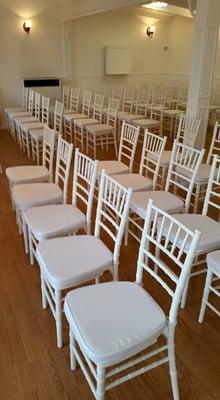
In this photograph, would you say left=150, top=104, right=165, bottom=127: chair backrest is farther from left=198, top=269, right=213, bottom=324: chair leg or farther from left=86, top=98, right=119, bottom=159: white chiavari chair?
left=198, top=269, right=213, bottom=324: chair leg

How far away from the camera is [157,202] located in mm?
2504

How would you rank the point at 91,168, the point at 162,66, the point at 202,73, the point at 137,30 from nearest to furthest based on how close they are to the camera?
the point at 91,168 → the point at 202,73 → the point at 137,30 → the point at 162,66

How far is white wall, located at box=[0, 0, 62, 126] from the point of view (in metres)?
6.41

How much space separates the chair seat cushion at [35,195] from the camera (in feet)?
8.13

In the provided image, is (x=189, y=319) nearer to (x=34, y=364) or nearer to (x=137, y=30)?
(x=34, y=364)

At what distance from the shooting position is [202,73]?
358cm

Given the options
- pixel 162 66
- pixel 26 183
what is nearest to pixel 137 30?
pixel 162 66

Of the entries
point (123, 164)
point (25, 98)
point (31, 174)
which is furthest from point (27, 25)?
point (31, 174)

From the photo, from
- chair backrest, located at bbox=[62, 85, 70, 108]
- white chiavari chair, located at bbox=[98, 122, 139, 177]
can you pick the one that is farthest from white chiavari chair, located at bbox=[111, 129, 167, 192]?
chair backrest, located at bbox=[62, 85, 70, 108]

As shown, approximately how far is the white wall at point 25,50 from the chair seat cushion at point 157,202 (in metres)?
5.23

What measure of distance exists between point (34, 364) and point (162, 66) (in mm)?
8206

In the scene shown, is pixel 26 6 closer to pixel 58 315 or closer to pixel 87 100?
pixel 87 100

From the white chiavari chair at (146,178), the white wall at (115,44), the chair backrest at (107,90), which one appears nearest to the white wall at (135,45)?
the white wall at (115,44)

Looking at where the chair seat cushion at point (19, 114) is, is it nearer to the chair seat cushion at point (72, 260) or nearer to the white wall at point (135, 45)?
the white wall at point (135, 45)
